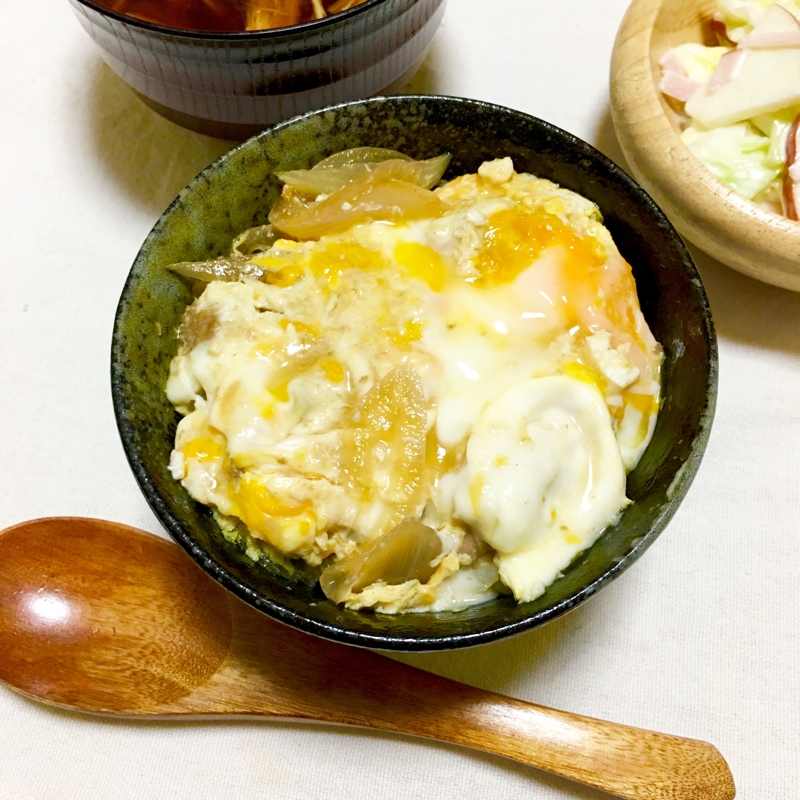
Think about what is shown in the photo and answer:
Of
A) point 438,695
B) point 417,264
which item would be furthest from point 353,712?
point 417,264

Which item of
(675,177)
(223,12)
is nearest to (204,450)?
(223,12)

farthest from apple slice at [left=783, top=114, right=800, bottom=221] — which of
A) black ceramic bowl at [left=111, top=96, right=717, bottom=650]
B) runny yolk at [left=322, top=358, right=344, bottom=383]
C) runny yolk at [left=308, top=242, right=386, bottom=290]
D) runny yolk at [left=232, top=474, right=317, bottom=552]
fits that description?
runny yolk at [left=232, top=474, right=317, bottom=552]

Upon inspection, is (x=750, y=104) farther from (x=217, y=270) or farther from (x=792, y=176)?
(x=217, y=270)

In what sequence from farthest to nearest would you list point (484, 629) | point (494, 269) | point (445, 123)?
point (445, 123)
point (494, 269)
point (484, 629)

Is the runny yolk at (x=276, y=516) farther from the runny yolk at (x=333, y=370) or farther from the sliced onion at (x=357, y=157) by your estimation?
the sliced onion at (x=357, y=157)

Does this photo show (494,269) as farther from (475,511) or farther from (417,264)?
(475,511)

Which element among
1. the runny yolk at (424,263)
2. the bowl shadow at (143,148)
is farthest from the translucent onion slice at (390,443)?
the bowl shadow at (143,148)

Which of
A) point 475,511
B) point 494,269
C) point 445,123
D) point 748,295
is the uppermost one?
point 445,123

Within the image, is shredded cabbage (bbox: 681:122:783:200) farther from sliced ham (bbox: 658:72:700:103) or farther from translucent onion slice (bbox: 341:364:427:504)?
translucent onion slice (bbox: 341:364:427:504)
